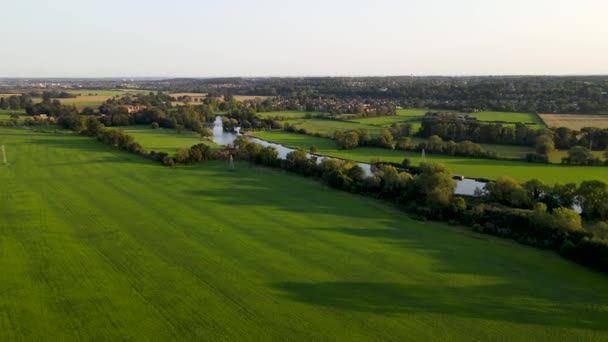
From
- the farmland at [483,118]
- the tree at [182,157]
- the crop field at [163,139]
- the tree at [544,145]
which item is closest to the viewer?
the tree at [182,157]

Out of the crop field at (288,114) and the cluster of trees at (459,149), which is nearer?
the cluster of trees at (459,149)

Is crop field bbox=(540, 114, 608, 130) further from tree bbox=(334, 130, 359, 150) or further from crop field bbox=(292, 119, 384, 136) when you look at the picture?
tree bbox=(334, 130, 359, 150)

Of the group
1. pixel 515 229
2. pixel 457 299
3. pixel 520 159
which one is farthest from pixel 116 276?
pixel 520 159

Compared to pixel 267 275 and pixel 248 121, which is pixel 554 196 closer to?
pixel 267 275

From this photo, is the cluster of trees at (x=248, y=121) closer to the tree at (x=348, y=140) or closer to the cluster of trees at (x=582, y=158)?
the tree at (x=348, y=140)

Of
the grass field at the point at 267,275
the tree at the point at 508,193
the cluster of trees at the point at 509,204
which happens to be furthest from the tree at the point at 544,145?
the grass field at the point at 267,275

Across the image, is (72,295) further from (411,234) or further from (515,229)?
(515,229)

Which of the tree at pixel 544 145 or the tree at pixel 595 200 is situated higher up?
the tree at pixel 544 145
